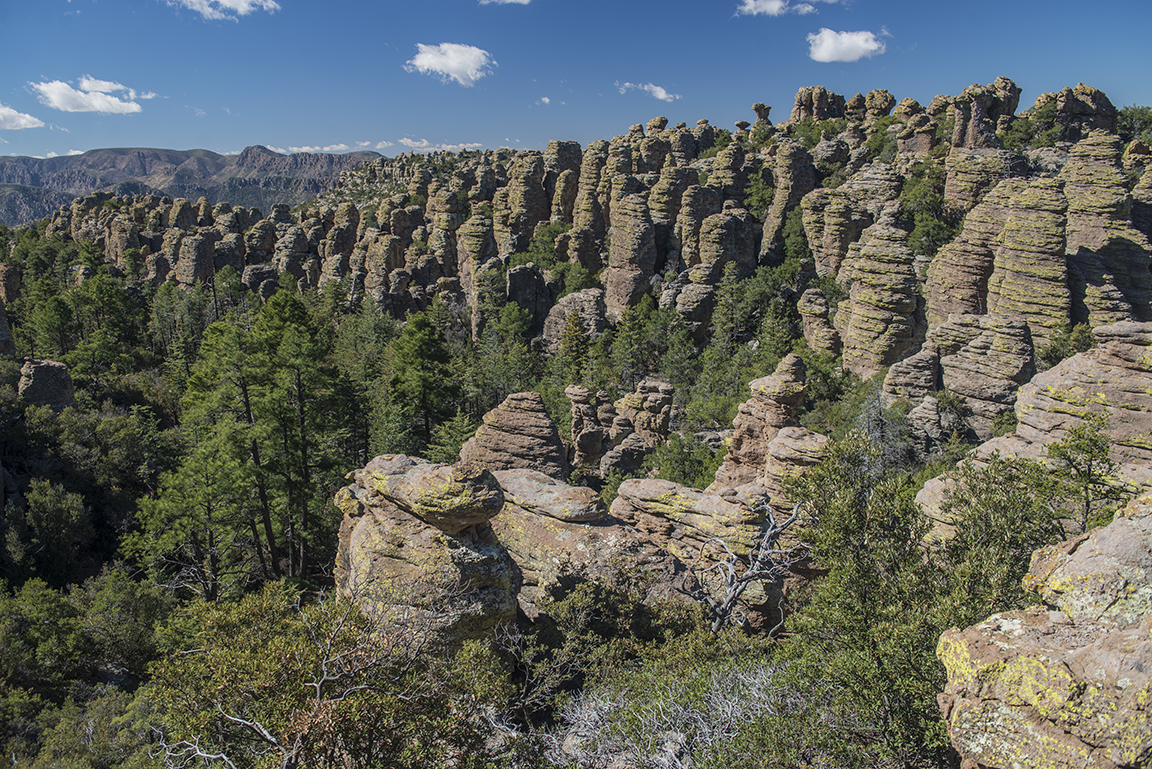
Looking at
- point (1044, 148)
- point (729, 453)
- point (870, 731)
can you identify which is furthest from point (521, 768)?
point (1044, 148)

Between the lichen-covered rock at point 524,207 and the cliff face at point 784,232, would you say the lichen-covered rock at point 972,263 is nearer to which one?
the cliff face at point 784,232

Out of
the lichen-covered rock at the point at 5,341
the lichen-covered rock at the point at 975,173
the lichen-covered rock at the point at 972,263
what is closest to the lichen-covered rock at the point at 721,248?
the lichen-covered rock at the point at 975,173

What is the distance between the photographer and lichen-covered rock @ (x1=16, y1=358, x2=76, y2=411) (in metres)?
32.9

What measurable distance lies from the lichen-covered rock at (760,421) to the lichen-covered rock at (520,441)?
596 cm

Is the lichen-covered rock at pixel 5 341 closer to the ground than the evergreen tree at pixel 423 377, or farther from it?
farther from it

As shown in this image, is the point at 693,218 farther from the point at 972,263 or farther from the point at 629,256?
the point at 972,263

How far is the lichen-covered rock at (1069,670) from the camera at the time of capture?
471 centimetres

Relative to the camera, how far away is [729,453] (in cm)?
2305

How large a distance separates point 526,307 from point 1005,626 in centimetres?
4883

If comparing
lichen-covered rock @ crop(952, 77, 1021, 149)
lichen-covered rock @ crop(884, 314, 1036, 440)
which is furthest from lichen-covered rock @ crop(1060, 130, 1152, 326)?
lichen-covered rock @ crop(952, 77, 1021, 149)

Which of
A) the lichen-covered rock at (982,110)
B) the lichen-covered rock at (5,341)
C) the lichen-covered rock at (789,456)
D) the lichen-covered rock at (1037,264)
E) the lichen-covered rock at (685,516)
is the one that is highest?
the lichen-covered rock at (982,110)

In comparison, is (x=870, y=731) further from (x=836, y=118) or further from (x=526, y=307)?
(x=836, y=118)

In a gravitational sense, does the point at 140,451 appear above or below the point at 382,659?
below

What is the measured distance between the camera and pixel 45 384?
33531 millimetres
